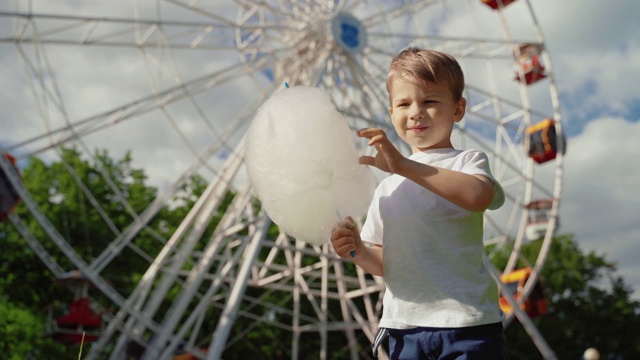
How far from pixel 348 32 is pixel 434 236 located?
11.6 m

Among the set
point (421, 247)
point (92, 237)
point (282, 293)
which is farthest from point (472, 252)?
point (282, 293)

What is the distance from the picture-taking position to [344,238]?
1897 mm

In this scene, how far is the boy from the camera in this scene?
5.93ft

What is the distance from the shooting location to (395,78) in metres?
1.93

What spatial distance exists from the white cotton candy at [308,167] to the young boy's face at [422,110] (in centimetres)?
16

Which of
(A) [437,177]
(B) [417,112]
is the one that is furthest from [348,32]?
(A) [437,177]

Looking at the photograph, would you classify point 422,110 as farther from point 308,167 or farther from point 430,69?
point 308,167

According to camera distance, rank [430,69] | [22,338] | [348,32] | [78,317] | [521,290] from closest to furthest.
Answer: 1. [430,69]
2. [78,317]
3. [348,32]
4. [521,290]
5. [22,338]

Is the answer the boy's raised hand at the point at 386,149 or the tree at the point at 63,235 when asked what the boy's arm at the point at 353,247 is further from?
the tree at the point at 63,235

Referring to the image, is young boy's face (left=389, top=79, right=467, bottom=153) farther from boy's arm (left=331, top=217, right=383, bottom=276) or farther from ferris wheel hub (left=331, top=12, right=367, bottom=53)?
ferris wheel hub (left=331, top=12, right=367, bottom=53)

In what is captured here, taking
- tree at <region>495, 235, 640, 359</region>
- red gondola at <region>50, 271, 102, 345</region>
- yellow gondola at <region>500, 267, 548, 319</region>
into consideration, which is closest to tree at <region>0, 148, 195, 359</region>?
red gondola at <region>50, 271, 102, 345</region>

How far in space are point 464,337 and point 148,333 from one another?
73.8ft

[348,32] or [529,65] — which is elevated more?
[348,32]

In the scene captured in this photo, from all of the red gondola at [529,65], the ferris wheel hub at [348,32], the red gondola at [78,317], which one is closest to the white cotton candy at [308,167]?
the red gondola at [78,317]
